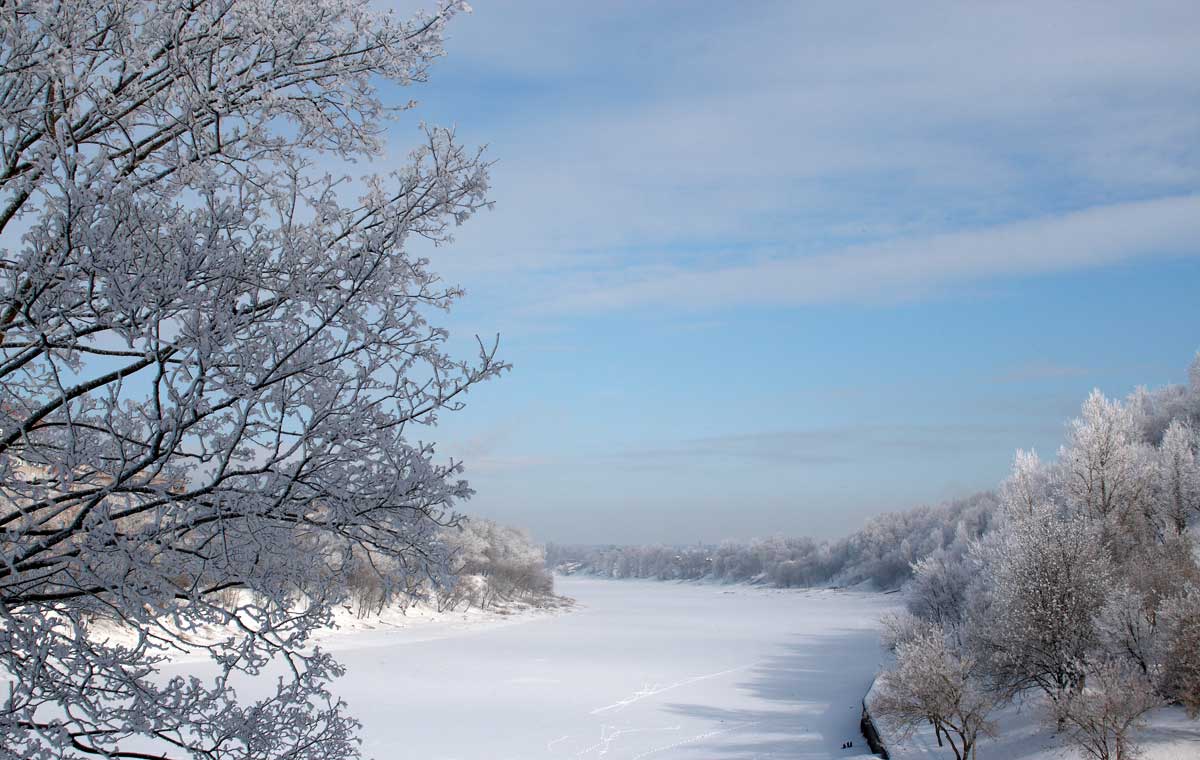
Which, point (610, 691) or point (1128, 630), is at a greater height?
point (1128, 630)

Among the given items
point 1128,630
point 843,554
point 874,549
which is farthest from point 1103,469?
point 843,554

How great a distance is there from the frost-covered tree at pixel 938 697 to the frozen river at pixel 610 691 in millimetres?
2120

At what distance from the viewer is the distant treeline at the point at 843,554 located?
91438 millimetres

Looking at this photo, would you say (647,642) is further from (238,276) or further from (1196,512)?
(238,276)

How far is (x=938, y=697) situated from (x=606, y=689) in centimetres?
1469

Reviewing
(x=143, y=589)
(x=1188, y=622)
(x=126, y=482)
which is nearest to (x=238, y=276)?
(x=126, y=482)

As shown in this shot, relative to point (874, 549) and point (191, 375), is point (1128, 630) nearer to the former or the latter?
point (191, 375)

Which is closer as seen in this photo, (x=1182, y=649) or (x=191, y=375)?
(x=191, y=375)

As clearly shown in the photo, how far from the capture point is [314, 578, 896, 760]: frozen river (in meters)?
24.4

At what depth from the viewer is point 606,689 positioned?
34.4 m

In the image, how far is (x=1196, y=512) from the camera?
130ft

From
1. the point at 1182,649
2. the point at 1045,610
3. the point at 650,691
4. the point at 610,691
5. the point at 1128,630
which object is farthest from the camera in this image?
the point at 650,691

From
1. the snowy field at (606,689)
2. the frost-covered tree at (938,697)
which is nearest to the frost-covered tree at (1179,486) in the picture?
the snowy field at (606,689)

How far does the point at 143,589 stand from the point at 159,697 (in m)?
0.50
